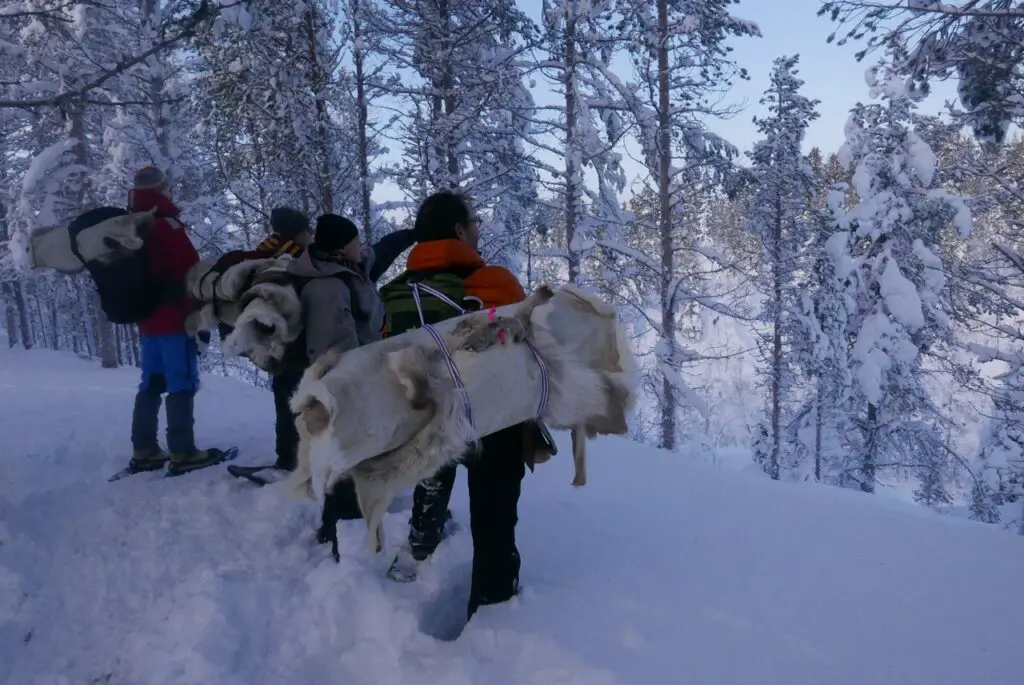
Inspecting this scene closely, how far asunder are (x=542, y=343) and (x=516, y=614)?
1384 millimetres

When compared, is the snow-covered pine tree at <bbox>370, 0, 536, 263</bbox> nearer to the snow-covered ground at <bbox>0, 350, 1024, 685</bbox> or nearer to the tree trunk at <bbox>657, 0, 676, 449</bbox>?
the tree trunk at <bbox>657, 0, 676, 449</bbox>

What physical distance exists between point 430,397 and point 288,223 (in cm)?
290

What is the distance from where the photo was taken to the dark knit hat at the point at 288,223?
4.79m

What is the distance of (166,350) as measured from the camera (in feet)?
16.0

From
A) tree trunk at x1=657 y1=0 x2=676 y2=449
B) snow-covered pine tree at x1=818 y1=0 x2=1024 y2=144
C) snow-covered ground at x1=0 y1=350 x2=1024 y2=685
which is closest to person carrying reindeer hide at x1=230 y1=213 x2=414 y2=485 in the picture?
snow-covered ground at x1=0 y1=350 x2=1024 y2=685

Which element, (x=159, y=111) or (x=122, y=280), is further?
(x=159, y=111)

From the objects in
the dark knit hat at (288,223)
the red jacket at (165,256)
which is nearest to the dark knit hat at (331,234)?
the dark knit hat at (288,223)

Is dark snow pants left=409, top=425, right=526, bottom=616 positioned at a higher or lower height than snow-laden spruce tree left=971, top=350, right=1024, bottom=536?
higher

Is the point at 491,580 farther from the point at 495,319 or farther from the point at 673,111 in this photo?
the point at 673,111

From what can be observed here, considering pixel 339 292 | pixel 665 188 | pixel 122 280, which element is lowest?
pixel 339 292

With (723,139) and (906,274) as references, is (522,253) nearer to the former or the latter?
(723,139)

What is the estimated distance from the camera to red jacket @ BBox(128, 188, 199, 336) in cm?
475

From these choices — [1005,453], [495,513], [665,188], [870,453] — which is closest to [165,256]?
[495,513]

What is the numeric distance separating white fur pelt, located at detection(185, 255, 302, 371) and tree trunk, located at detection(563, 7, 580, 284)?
32.8 feet
